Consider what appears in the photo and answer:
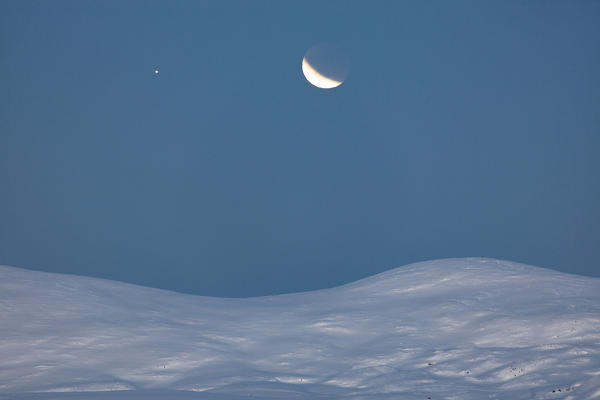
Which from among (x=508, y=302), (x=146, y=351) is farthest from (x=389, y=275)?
(x=146, y=351)

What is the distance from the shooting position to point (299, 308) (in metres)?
24.9

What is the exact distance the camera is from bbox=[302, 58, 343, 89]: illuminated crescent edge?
1625 inches

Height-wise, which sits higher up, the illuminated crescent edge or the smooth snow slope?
the illuminated crescent edge

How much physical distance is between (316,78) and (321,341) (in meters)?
28.3

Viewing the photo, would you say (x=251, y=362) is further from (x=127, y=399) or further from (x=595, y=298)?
(x=595, y=298)

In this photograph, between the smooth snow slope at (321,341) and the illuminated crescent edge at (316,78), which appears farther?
the illuminated crescent edge at (316,78)

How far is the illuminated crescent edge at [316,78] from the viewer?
41281mm

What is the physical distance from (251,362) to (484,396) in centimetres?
766

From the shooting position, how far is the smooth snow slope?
12.4 meters

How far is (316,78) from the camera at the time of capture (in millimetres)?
41594

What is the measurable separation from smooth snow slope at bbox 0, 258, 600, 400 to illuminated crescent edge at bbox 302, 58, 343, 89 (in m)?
21.6

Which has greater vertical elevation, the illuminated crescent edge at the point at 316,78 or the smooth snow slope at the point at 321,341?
the illuminated crescent edge at the point at 316,78

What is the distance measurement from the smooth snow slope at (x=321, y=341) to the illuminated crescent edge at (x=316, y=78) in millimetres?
21631

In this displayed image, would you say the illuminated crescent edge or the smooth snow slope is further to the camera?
the illuminated crescent edge
